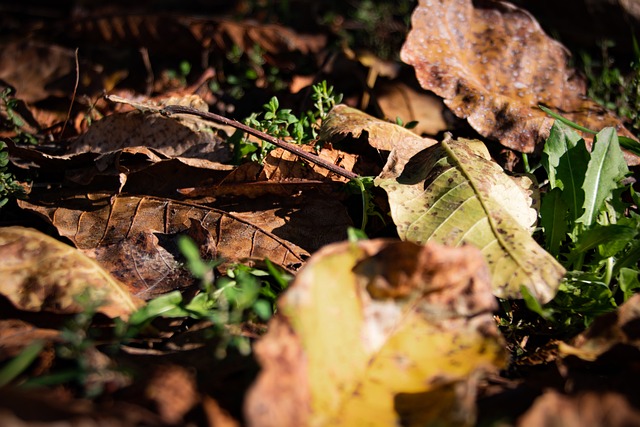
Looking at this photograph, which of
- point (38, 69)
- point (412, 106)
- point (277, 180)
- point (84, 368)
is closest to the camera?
point (84, 368)

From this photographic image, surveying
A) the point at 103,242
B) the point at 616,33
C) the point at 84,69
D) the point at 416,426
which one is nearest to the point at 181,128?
the point at 103,242

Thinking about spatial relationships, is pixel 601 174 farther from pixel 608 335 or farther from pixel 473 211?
pixel 608 335

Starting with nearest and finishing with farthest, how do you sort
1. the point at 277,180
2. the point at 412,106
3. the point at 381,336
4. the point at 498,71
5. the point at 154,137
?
the point at 381,336 → the point at 277,180 → the point at 154,137 → the point at 498,71 → the point at 412,106

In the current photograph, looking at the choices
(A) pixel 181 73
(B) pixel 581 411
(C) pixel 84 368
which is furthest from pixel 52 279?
(A) pixel 181 73

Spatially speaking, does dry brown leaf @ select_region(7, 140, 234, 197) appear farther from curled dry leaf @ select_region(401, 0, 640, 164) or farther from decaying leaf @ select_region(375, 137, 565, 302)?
curled dry leaf @ select_region(401, 0, 640, 164)

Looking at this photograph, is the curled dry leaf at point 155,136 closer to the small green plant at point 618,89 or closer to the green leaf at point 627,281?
the green leaf at point 627,281

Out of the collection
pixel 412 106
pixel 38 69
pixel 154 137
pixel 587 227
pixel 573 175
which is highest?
pixel 573 175

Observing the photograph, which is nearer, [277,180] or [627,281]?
[627,281]

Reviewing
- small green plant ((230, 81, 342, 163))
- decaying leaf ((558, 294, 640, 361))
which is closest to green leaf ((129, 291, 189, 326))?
small green plant ((230, 81, 342, 163))
